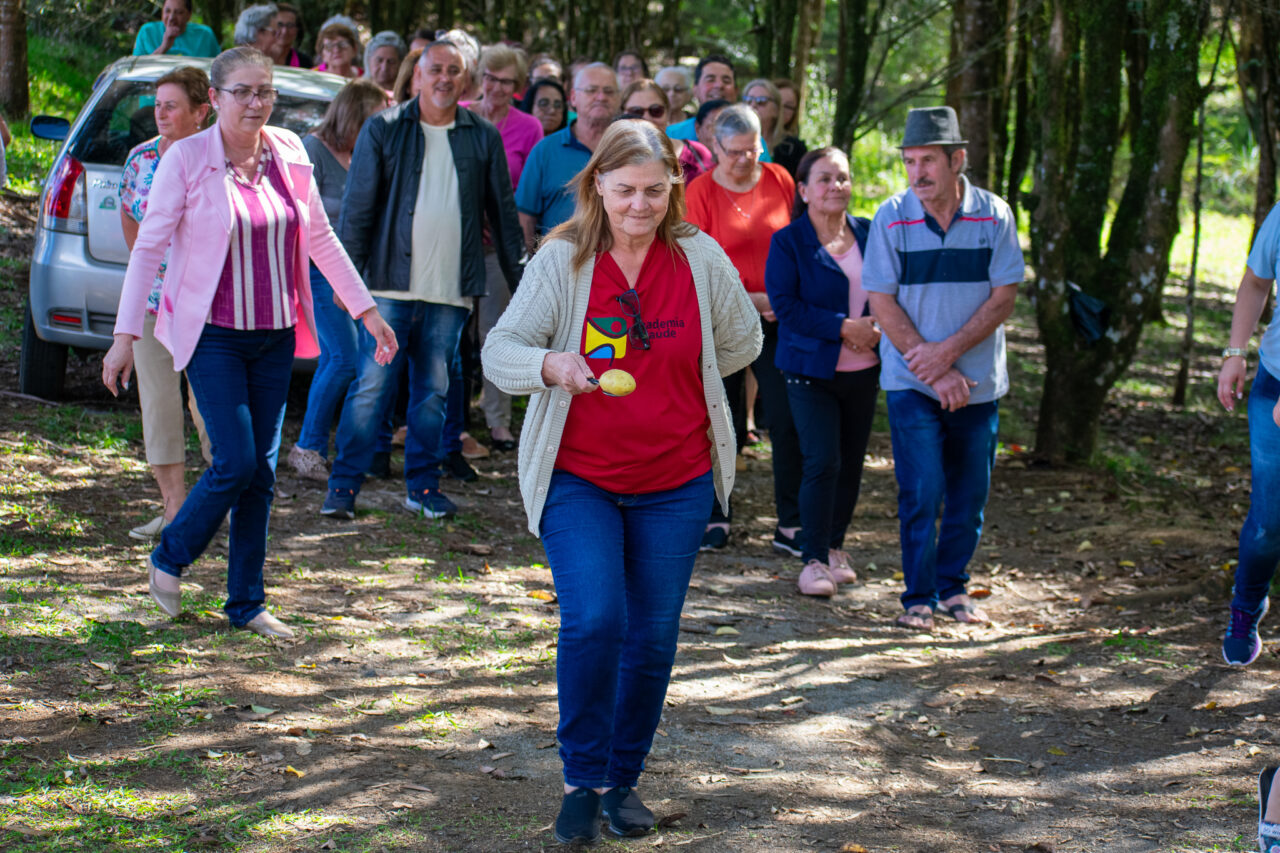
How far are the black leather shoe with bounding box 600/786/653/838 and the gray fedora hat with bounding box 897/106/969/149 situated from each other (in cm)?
352

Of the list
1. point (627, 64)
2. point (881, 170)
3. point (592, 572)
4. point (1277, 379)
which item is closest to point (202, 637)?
point (592, 572)

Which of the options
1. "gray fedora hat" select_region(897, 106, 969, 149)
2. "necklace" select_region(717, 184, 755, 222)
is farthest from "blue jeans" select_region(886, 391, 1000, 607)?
"necklace" select_region(717, 184, 755, 222)

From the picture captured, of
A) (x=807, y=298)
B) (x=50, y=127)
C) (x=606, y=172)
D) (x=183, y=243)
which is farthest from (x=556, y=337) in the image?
(x=50, y=127)

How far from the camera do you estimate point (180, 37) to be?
1098 cm

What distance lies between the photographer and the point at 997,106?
1934 cm

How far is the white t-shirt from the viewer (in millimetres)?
7273

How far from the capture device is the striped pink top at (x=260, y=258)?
199 inches

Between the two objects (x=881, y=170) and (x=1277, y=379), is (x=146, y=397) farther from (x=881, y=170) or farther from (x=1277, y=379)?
(x=881, y=170)

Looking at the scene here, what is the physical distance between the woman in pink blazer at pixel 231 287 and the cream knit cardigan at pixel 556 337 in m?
1.59

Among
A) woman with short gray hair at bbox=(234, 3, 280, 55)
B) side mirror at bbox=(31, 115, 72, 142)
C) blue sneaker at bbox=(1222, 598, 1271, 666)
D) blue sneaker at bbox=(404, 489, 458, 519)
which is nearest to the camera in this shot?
blue sneaker at bbox=(1222, 598, 1271, 666)

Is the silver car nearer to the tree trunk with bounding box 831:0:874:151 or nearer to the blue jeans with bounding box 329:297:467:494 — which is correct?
the blue jeans with bounding box 329:297:467:494

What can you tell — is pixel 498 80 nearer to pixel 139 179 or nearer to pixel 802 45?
pixel 139 179

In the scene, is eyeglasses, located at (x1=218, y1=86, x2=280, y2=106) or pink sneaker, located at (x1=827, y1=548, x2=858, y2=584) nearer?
eyeglasses, located at (x1=218, y1=86, x2=280, y2=106)

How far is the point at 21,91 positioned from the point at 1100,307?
38.9 ft
